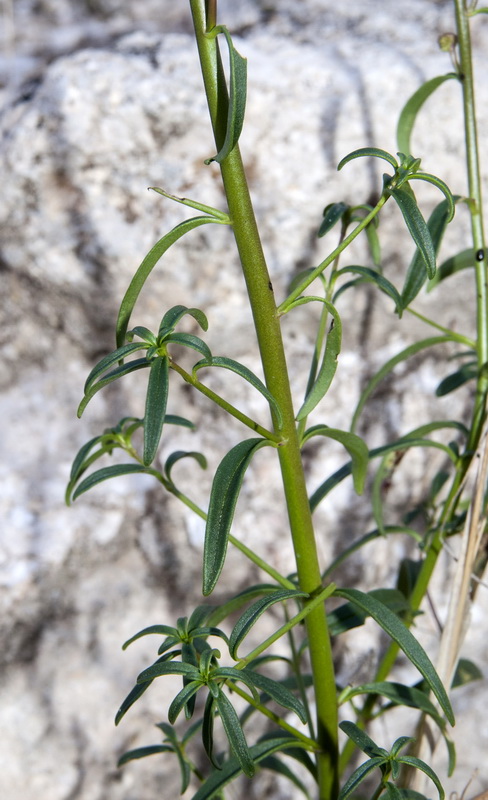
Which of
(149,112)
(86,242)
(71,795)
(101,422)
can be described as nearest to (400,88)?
(149,112)

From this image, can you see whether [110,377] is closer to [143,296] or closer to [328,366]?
[328,366]

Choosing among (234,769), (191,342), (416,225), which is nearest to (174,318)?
(191,342)

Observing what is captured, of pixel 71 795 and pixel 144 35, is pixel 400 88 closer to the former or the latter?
pixel 144 35

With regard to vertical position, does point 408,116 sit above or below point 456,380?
above

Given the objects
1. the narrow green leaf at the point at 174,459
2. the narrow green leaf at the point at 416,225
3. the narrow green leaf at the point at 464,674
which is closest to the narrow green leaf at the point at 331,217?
the narrow green leaf at the point at 416,225

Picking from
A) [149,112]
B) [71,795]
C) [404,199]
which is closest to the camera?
[404,199]

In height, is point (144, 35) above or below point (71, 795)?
above
